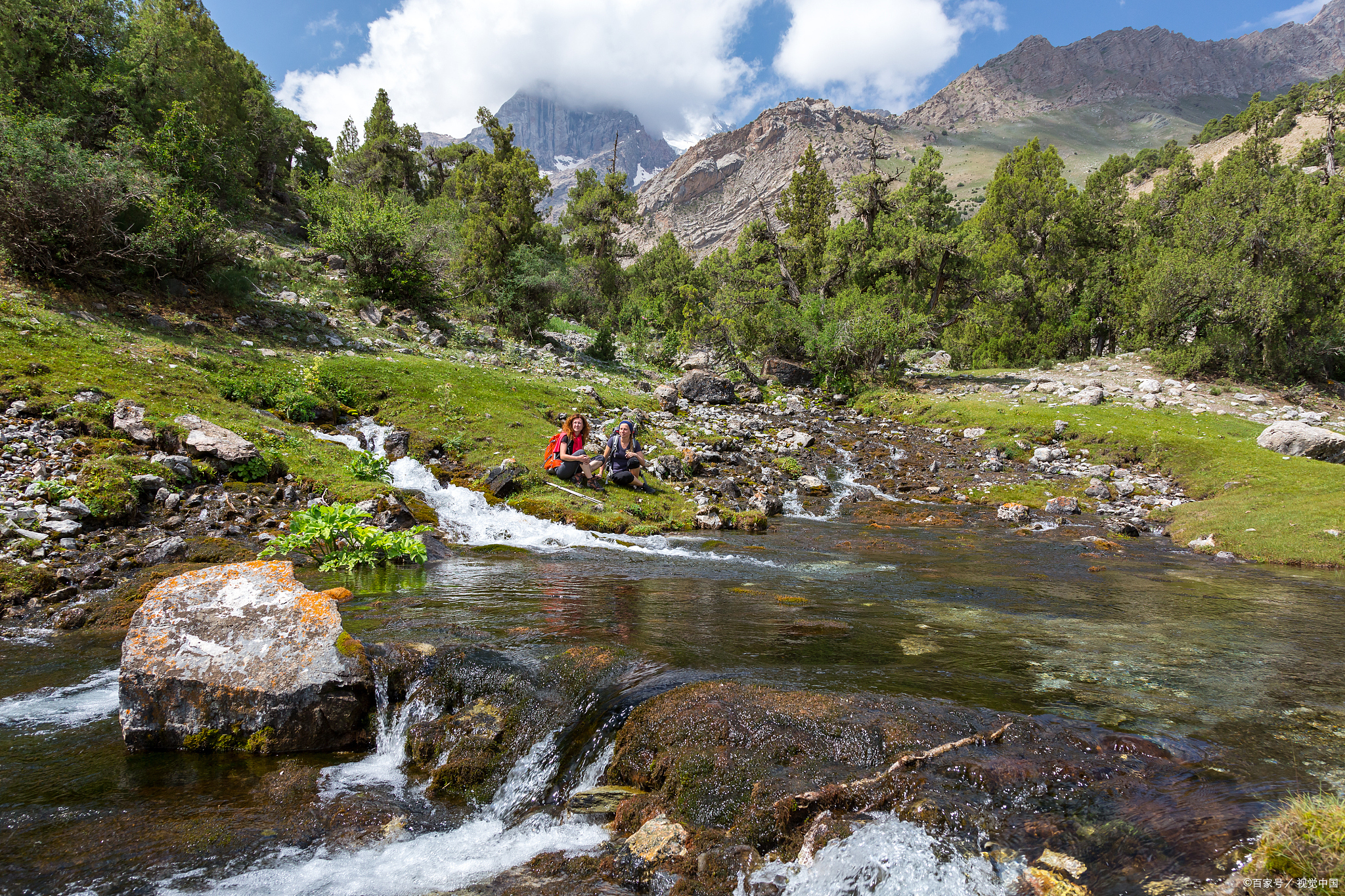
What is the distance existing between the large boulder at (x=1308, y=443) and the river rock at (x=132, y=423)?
3375cm

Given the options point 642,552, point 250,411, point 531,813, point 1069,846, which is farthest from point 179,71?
point 1069,846

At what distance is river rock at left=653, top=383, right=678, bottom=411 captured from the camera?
28225 millimetres

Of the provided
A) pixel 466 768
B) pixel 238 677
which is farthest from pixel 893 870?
pixel 238 677

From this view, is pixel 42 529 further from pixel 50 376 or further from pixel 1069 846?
pixel 1069 846

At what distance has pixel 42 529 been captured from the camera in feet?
27.9

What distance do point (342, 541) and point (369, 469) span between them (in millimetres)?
3604

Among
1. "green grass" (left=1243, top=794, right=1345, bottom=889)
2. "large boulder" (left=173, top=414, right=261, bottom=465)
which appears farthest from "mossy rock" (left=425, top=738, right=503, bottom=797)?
"large boulder" (left=173, top=414, right=261, bottom=465)

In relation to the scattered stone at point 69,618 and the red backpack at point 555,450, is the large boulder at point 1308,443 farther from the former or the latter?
the scattered stone at point 69,618

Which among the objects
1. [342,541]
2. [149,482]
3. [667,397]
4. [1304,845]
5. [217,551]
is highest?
[667,397]

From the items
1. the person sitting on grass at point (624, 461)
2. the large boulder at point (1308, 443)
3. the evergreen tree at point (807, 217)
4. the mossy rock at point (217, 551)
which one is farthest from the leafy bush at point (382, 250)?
the large boulder at point (1308, 443)

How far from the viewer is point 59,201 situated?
47.6 feet

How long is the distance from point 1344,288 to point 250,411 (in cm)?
5399

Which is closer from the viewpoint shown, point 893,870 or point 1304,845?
point 1304,845

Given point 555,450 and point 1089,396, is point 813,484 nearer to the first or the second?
point 555,450
